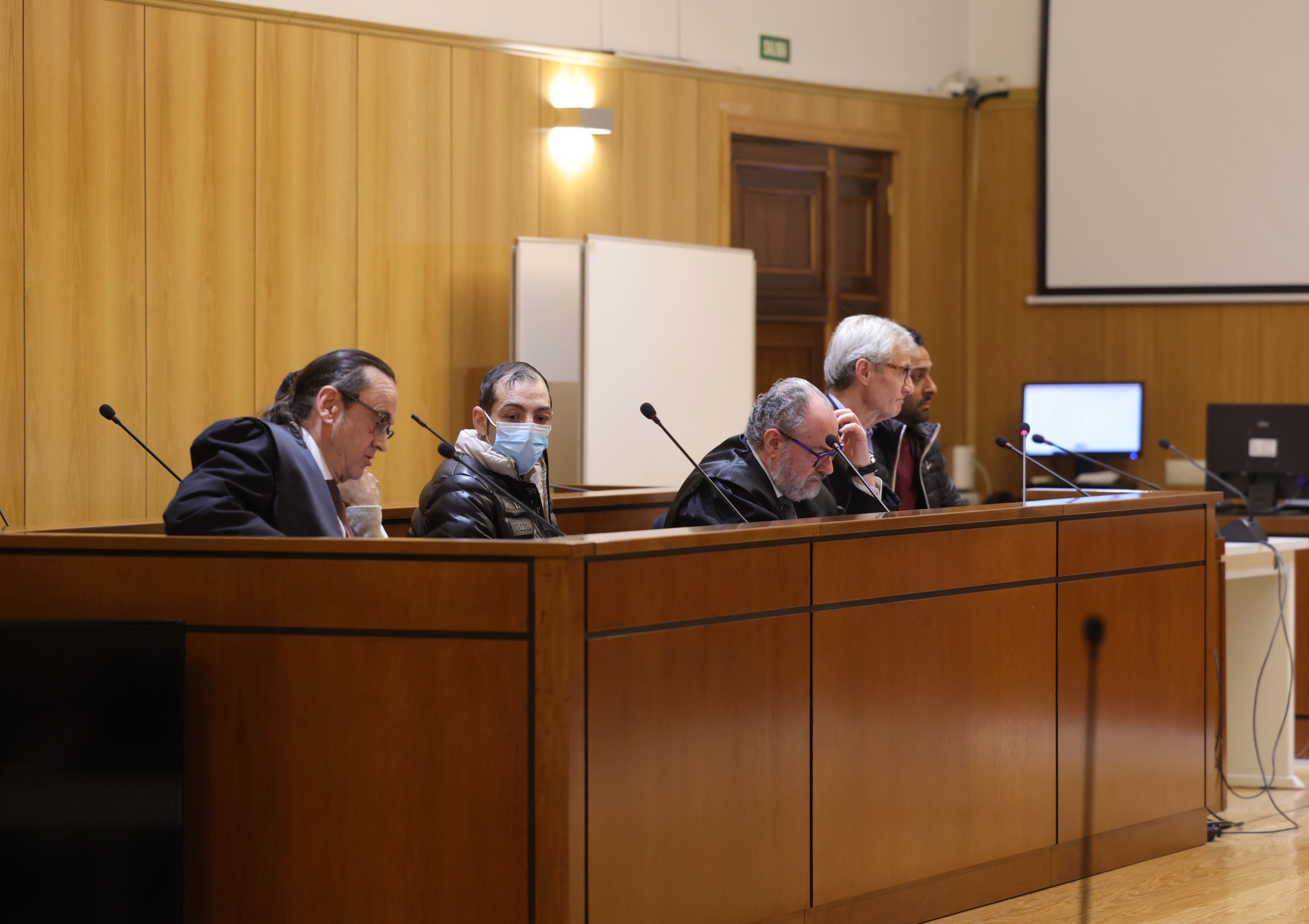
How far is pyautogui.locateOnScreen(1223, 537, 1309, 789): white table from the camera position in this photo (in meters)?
4.80

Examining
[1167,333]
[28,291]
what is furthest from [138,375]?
[1167,333]

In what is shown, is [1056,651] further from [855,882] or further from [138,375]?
[138,375]

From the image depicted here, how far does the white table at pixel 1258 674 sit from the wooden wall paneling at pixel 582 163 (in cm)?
301

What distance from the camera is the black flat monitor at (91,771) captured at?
2.53 metres

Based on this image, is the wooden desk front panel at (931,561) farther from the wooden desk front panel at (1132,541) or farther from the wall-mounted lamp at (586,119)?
the wall-mounted lamp at (586,119)

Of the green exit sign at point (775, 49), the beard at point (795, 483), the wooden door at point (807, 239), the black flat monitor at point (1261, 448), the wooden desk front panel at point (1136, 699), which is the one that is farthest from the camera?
the wooden door at point (807, 239)

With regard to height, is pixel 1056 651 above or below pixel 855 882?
above

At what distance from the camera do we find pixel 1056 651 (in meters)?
3.59

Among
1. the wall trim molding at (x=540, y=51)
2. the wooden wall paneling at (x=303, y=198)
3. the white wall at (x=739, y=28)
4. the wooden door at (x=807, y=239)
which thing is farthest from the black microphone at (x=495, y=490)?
the wooden door at (x=807, y=239)

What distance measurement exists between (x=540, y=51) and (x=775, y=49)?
1.35 meters

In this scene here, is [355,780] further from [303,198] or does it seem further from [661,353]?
[661,353]

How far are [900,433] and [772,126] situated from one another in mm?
3122

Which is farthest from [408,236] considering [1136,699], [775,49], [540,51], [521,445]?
[1136,699]

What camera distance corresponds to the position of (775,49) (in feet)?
23.1
